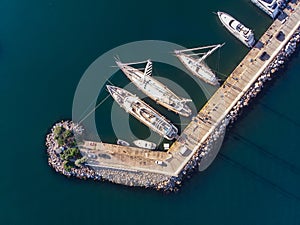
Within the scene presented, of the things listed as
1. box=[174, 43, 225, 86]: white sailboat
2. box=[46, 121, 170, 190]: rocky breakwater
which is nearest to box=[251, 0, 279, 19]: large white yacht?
box=[174, 43, 225, 86]: white sailboat

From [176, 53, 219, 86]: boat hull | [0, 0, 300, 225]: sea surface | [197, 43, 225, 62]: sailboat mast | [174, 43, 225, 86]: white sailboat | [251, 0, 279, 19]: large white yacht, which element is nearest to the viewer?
[0, 0, 300, 225]: sea surface

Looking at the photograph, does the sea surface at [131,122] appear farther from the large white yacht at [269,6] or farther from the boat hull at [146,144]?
the boat hull at [146,144]

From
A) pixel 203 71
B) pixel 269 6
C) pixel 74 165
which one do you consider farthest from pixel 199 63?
pixel 74 165

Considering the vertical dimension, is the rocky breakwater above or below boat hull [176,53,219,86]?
below

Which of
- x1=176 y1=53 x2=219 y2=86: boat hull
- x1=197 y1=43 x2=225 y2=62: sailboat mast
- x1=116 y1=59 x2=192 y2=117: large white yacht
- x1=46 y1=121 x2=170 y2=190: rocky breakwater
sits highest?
x1=197 y1=43 x2=225 y2=62: sailboat mast

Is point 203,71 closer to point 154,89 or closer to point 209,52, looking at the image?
point 209,52

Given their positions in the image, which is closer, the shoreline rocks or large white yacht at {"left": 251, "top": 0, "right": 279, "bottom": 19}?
the shoreline rocks

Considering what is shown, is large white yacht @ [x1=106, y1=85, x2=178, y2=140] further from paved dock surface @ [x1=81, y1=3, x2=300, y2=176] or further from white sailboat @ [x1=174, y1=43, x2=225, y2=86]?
white sailboat @ [x1=174, y1=43, x2=225, y2=86]
